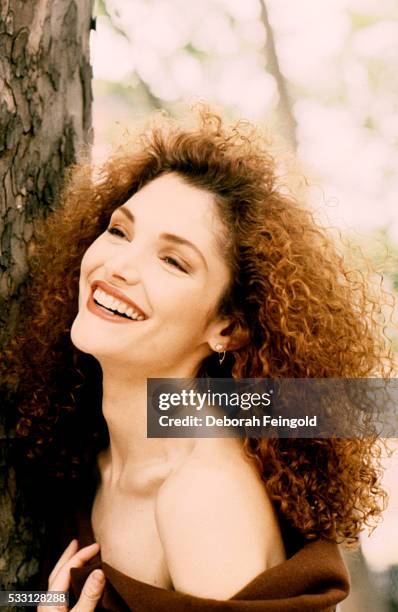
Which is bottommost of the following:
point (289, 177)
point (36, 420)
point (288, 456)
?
point (288, 456)

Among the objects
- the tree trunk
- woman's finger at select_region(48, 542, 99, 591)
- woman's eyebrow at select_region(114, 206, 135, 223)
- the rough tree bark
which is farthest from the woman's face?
the tree trunk

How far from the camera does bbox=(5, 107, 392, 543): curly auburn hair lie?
141cm

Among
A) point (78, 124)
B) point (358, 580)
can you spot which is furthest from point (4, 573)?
point (358, 580)

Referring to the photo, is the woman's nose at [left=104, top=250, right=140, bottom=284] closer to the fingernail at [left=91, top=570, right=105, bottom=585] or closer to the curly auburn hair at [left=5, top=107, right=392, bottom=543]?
Answer: the curly auburn hair at [left=5, top=107, right=392, bottom=543]

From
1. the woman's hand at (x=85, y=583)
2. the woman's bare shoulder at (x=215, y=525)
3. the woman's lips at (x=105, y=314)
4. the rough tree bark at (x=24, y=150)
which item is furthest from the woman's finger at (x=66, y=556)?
the woman's lips at (x=105, y=314)

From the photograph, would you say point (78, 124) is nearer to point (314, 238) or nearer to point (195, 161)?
point (195, 161)

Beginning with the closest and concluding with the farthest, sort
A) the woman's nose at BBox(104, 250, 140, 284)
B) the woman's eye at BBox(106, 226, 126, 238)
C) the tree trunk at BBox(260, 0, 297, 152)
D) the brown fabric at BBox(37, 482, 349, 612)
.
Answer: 1. the brown fabric at BBox(37, 482, 349, 612)
2. the woman's nose at BBox(104, 250, 140, 284)
3. the woman's eye at BBox(106, 226, 126, 238)
4. the tree trunk at BBox(260, 0, 297, 152)

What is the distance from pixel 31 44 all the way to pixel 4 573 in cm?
105

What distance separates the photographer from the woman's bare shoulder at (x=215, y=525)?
1.20m

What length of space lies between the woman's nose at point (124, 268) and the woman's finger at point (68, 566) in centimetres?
52

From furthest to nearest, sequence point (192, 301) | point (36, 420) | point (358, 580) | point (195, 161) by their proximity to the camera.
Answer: point (358, 580) < point (36, 420) < point (195, 161) < point (192, 301)

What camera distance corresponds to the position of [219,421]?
1.40 metres

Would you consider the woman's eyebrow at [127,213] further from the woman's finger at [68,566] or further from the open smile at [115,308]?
the woman's finger at [68,566]

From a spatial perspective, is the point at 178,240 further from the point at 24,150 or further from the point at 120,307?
the point at 24,150
